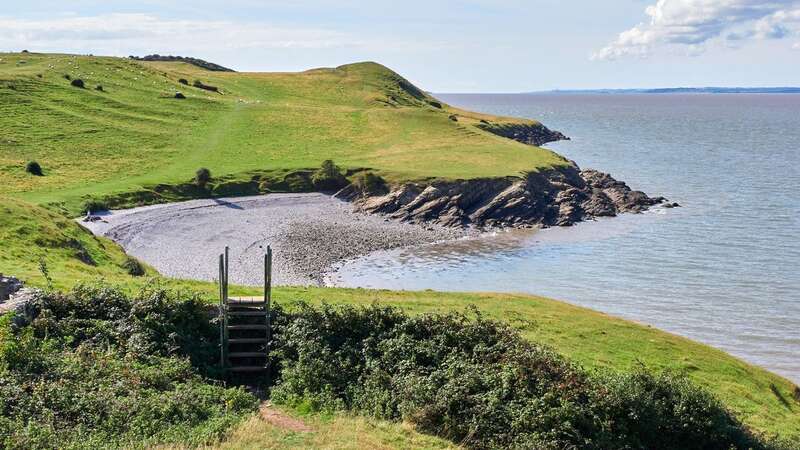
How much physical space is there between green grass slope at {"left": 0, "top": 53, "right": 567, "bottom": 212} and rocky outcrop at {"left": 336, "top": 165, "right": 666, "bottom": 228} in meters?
3.17

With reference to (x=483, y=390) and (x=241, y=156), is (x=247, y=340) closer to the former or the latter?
(x=483, y=390)

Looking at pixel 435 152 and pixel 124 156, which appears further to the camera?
pixel 435 152

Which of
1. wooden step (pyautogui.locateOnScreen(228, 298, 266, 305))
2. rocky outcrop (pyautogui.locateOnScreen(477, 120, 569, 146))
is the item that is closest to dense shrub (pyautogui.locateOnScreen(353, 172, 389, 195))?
wooden step (pyautogui.locateOnScreen(228, 298, 266, 305))

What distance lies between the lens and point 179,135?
104875 millimetres

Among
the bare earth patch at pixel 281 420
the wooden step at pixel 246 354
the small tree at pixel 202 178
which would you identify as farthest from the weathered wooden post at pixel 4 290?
the small tree at pixel 202 178

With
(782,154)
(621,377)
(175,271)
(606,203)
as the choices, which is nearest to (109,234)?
(175,271)

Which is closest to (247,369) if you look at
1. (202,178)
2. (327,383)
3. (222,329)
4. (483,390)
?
(222,329)

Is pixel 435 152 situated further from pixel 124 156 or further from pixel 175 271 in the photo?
pixel 175 271

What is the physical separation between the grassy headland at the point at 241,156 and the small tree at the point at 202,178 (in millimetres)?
1591

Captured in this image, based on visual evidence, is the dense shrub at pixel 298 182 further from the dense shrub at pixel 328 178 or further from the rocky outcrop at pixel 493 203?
the rocky outcrop at pixel 493 203

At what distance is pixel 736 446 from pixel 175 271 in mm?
42840

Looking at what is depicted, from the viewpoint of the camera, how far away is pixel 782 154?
505ft

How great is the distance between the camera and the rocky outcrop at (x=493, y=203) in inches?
3199

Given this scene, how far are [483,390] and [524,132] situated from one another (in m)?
166
